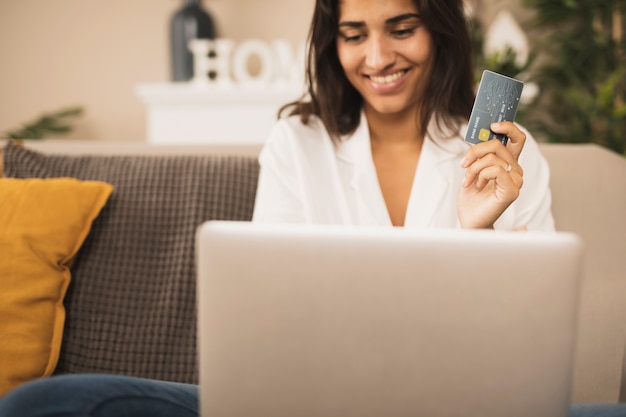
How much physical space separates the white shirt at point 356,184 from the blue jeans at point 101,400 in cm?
50

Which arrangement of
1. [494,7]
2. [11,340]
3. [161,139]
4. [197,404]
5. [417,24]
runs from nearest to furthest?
[197,404] < [11,340] < [417,24] < [161,139] < [494,7]

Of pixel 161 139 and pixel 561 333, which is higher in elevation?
pixel 561 333

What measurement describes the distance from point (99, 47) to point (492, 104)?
9.62 feet

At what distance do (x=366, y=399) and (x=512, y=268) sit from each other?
192mm

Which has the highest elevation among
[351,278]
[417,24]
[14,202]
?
[417,24]

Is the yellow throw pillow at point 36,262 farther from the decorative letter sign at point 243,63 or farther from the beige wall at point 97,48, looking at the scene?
the beige wall at point 97,48

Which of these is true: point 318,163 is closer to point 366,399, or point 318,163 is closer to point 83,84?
point 366,399

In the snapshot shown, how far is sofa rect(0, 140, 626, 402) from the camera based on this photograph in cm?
136

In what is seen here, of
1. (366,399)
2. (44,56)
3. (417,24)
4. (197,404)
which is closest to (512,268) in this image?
(366,399)

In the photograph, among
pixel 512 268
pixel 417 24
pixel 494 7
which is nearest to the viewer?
pixel 512 268

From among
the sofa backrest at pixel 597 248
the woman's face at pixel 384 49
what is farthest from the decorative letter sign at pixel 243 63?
the sofa backrest at pixel 597 248

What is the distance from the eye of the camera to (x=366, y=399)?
0.70 m

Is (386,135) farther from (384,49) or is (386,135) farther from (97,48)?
(97,48)

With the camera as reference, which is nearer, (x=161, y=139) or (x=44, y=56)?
(x=161, y=139)
